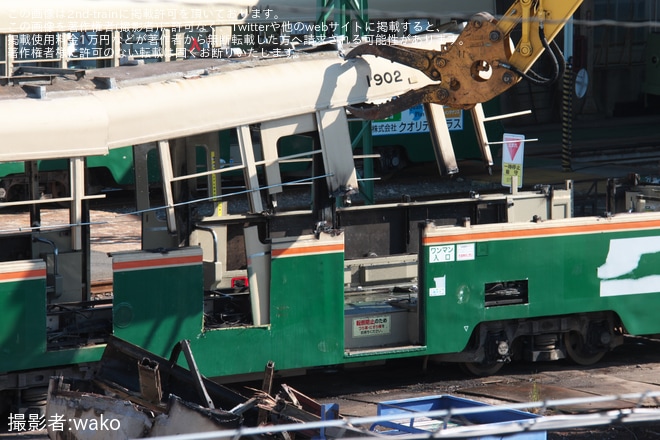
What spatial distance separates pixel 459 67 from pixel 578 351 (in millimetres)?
3576

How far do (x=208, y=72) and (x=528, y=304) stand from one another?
406 cm

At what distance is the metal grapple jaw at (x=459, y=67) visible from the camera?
38.5 feet

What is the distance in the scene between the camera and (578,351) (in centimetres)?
1346

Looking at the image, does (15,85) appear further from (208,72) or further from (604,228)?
(604,228)

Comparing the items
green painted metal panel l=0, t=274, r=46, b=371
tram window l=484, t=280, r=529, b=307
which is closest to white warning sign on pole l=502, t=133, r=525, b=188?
tram window l=484, t=280, r=529, b=307

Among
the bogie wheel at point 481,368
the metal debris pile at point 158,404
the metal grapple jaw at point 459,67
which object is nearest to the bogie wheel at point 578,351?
the bogie wheel at point 481,368

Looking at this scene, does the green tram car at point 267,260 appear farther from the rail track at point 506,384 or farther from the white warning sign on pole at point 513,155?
the white warning sign on pole at point 513,155

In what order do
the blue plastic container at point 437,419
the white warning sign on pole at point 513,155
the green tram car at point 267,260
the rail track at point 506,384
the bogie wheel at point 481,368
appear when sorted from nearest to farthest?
1. the blue plastic container at point 437,419
2. the green tram car at point 267,260
3. the rail track at point 506,384
4. the bogie wheel at point 481,368
5. the white warning sign on pole at point 513,155

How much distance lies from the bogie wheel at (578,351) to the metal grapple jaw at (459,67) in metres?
3.03

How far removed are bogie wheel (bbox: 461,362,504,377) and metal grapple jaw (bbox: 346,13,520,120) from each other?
2.78 m

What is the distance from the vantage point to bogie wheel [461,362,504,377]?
512 inches

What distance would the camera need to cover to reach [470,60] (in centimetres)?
1183

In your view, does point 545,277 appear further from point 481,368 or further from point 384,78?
point 384,78

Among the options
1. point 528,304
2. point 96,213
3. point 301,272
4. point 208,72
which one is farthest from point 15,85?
point 96,213
